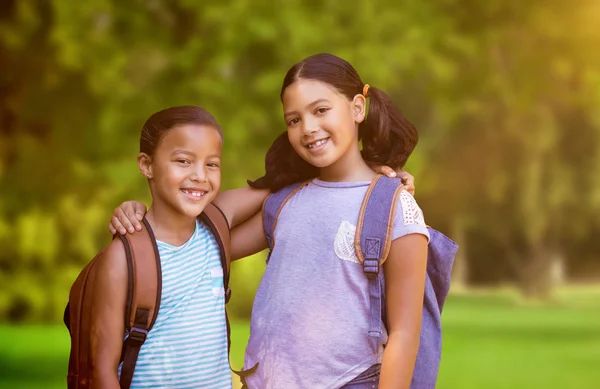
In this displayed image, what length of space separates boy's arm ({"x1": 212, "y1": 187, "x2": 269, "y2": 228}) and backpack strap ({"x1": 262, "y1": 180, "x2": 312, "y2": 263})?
4cm

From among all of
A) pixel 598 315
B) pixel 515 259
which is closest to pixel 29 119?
pixel 598 315

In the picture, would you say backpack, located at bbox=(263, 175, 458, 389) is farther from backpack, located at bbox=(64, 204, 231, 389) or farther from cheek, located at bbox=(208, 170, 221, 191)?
backpack, located at bbox=(64, 204, 231, 389)

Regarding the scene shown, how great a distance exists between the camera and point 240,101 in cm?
782

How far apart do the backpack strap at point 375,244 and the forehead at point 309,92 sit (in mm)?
330

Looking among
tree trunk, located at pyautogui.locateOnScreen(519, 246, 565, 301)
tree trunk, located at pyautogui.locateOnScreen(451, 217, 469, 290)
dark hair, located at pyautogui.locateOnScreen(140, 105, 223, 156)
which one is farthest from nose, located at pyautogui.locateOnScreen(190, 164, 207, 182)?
tree trunk, located at pyautogui.locateOnScreen(451, 217, 469, 290)

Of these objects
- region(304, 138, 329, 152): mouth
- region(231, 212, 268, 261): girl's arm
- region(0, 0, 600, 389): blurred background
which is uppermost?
region(0, 0, 600, 389): blurred background

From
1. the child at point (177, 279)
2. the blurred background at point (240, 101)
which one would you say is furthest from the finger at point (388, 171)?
the blurred background at point (240, 101)

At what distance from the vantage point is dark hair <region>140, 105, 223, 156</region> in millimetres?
2471

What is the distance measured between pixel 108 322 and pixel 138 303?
0.30ft

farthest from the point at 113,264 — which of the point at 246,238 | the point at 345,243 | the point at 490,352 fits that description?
the point at 490,352

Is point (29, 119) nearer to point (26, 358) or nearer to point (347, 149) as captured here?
point (26, 358)

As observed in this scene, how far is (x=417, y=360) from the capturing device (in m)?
2.54

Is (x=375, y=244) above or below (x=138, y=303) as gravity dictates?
above

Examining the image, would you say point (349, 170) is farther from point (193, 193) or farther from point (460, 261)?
point (460, 261)
